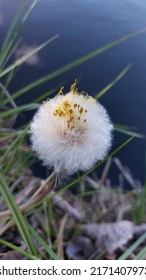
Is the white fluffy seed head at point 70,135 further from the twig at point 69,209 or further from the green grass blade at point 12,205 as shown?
the twig at point 69,209

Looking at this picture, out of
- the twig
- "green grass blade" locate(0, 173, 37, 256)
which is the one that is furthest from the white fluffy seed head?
the twig

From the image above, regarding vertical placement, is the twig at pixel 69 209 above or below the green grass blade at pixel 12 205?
below

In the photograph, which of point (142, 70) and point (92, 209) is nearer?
→ point (92, 209)

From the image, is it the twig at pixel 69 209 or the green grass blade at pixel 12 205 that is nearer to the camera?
the green grass blade at pixel 12 205

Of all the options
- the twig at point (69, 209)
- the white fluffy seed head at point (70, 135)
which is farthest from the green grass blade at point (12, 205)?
the twig at point (69, 209)

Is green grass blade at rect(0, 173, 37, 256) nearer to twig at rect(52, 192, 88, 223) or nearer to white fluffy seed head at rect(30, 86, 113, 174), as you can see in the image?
white fluffy seed head at rect(30, 86, 113, 174)

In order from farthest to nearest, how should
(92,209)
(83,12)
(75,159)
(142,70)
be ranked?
1. (83,12)
2. (142,70)
3. (92,209)
4. (75,159)
